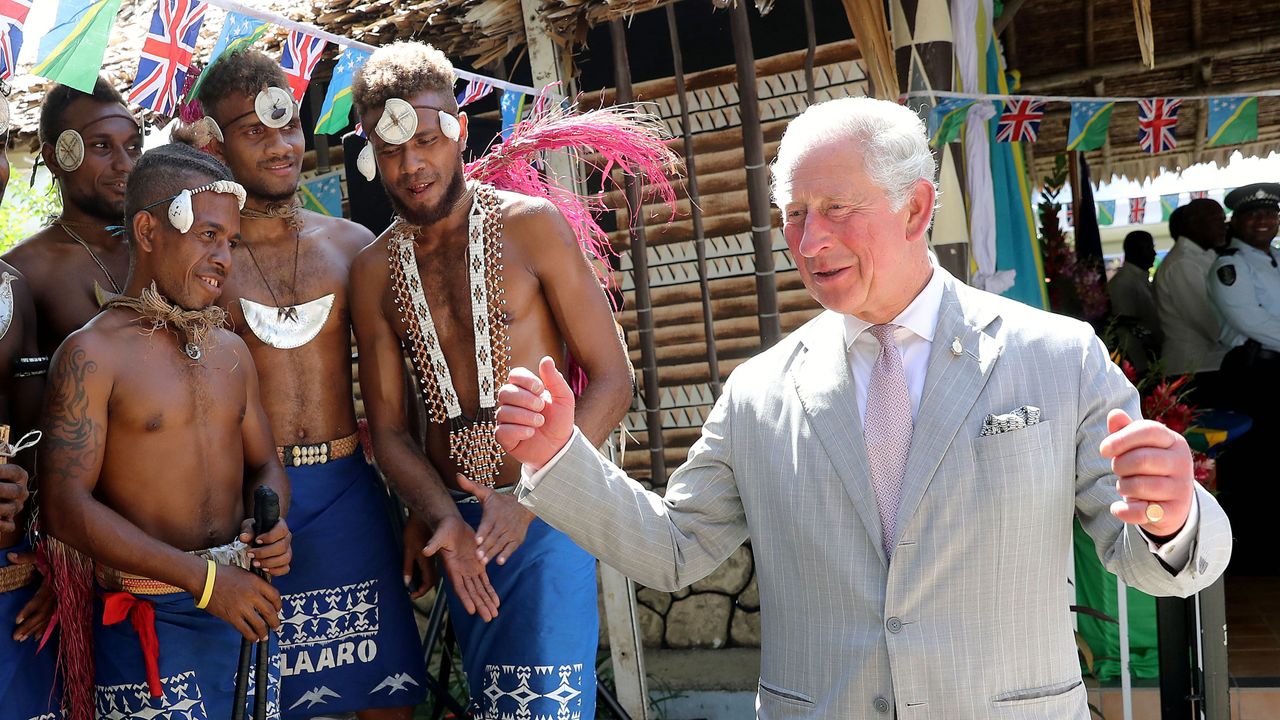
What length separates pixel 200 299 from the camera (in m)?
2.77

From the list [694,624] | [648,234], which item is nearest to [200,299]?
[648,234]

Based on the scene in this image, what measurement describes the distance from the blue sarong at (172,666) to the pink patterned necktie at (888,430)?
1760mm

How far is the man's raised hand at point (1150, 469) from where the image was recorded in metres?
1.57

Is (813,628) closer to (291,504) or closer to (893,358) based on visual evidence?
(893,358)

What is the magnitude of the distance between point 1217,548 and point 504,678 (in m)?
1.93

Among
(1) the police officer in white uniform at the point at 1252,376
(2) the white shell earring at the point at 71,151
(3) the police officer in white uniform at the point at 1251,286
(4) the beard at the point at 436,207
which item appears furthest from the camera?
(3) the police officer in white uniform at the point at 1251,286

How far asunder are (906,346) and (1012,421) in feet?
0.93

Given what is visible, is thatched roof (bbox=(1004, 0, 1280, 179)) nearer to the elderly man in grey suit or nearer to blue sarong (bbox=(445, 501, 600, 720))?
blue sarong (bbox=(445, 501, 600, 720))

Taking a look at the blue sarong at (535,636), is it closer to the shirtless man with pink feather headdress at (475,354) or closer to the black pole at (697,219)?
the shirtless man with pink feather headdress at (475,354)

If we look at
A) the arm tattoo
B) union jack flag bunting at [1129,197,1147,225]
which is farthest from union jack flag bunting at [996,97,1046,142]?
union jack flag bunting at [1129,197,1147,225]

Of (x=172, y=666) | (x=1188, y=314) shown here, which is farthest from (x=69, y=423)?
(x=1188, y=314)

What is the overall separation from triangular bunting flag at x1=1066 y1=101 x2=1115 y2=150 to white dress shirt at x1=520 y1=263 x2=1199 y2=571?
14.1ft

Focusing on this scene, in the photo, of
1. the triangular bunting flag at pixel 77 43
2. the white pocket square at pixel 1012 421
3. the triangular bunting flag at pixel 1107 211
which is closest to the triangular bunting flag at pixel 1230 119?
the white pocket square at pixel 1012 421

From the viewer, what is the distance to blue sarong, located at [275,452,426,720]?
10.6 ft
